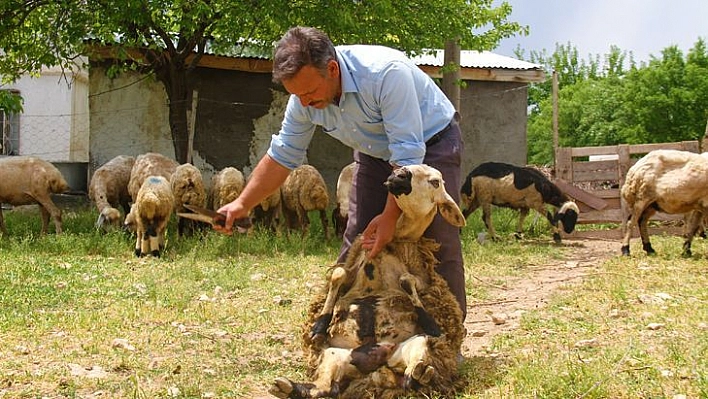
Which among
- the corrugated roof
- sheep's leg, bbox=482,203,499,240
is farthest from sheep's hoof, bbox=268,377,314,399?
the corrugated roof

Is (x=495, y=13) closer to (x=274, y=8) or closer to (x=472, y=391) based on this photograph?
(x=274, y=8)

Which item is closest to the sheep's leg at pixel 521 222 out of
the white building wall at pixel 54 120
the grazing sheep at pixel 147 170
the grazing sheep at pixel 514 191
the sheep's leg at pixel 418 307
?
the grazing sheep at pixel 514 191

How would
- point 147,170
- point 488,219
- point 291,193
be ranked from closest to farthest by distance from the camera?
Answer: point 147,170, point 291,193, point 488,219

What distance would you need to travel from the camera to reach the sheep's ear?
14.5 ft

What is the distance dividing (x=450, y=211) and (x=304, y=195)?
25.0 ft

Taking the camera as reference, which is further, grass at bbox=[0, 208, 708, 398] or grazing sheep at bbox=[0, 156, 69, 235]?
grazing sheep at bbox=[0, 156, 69, 235]

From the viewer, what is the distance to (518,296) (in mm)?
7754

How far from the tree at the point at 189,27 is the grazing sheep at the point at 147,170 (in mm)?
1585

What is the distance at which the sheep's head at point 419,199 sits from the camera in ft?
13.7

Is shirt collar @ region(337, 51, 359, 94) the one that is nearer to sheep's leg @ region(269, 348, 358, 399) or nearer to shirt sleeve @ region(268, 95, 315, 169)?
shirt sleeve @ region(268, 95, 315, 169)

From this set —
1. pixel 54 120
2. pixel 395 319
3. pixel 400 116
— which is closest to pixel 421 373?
pixel 395 319

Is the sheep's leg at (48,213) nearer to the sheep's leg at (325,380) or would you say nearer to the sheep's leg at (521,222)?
the sheep's leg at (521,222)

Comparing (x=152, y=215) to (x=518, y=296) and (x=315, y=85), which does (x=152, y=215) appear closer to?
(x=518, y=296)

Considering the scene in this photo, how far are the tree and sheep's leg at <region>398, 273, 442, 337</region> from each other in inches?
292
